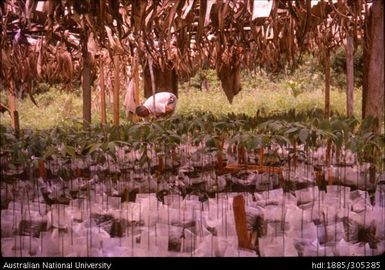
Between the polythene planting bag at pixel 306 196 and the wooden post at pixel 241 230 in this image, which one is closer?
the wooden post at pixel 241 230

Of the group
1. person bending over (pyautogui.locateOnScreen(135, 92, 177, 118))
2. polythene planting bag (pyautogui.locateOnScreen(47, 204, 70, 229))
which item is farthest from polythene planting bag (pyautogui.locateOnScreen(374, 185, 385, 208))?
person bending over (pyautogui.locateOnScreen(135, 92, 177, 118))

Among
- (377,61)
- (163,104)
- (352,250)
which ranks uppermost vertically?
(377,61)

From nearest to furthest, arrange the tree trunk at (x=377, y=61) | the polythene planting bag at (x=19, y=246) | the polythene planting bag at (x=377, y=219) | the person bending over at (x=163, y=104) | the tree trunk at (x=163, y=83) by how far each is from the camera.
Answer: the polythene planting bag at (x=19, y=246), the polythene planting bag at (x=377, y=219), the tree trunk at (x=377, y=61), the person bending over at (x=163, y=104), the tree trunk at (x=163, y=83)

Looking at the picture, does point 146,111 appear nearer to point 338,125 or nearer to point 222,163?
point 222,163

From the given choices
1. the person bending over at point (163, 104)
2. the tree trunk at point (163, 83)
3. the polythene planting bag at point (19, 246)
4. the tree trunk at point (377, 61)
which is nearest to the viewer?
the polythene planting bag at point (19, 246)

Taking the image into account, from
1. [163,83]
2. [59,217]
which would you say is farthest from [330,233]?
[163,83]

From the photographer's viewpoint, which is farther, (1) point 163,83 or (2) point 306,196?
(1) point 163,83

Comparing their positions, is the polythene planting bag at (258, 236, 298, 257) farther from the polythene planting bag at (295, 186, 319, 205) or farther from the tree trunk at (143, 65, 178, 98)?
the tree trunk at (143, 65, 178, 98)

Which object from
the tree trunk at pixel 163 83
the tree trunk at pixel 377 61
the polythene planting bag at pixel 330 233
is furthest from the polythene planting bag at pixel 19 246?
the tree trunk at pixel 163 83

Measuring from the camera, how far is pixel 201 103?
4824mm

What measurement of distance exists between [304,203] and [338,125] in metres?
0.26

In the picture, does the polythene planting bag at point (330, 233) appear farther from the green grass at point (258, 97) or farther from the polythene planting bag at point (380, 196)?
the green grass at point (258, 97)

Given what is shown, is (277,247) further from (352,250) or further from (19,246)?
(19,246)
